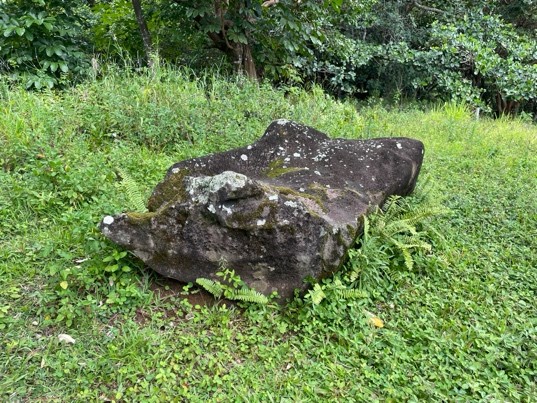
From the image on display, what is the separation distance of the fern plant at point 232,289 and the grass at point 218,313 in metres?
0.10

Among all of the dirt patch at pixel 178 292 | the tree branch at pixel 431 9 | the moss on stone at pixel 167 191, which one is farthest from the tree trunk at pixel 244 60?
the tree branch at pixel 431 9

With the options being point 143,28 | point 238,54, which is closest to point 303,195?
point 238,54

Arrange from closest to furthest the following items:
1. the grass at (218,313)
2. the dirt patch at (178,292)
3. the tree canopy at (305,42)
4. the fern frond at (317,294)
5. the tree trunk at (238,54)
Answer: the grass at (218,313)
the fern frond at (317,294)
the dirt patch at (178,292)
the tree canopy at (305,42)
the tree trunk at (238,54)

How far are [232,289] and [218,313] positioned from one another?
6.8 inches

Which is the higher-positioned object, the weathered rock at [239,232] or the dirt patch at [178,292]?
the weathered rock at [239,232]

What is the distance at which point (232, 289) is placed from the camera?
109 inches

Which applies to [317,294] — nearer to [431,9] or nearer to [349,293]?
[349,293]

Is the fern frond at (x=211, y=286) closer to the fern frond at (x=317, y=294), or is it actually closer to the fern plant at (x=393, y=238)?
the fern frond at (x=317, y=294)

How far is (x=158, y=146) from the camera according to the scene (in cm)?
468


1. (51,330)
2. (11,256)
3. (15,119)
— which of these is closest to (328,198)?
(51,330)

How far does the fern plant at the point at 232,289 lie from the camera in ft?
8.93

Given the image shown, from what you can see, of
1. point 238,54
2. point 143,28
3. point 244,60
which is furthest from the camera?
point 244,60

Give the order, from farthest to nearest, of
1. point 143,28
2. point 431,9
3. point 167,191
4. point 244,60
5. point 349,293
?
point 431,9 → point 244,60 → point 143,28 → point 167,191 → point 349,293

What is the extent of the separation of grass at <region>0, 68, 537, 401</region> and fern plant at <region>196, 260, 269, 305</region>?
0.32ft
